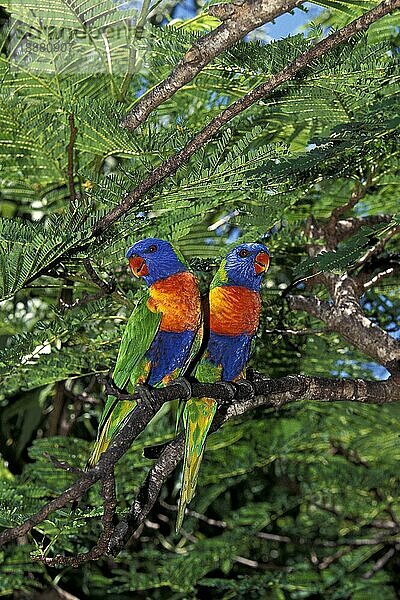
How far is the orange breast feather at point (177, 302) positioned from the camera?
0.67 metres

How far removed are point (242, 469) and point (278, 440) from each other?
0.10m

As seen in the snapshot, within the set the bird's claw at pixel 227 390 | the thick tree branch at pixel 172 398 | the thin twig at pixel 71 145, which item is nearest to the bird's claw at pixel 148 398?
the thick tree branch at pixel 172 398

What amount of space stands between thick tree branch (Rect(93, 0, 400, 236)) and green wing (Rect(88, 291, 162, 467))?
0.35 feet

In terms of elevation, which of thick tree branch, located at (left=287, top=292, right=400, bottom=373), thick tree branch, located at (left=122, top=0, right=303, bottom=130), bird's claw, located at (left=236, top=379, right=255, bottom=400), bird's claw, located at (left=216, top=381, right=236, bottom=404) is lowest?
thick tree branch, located at (left=287, top=292, right=400, bottom=373)

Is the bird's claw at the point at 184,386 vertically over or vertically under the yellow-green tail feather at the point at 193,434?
over

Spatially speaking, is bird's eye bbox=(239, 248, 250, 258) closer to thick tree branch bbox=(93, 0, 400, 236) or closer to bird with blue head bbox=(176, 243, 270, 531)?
bird with blue head bbox=(176, 243, 270, 531)

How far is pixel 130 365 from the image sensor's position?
2.25 feet

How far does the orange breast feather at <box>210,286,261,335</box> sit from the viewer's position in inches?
28.5

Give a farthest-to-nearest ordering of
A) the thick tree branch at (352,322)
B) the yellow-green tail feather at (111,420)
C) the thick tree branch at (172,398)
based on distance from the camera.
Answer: the thick tree branch at (352,322), the yellow-green tail feather at (111,420), the thick tree branch at (172,398)

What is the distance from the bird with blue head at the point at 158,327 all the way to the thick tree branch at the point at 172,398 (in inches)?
1.6

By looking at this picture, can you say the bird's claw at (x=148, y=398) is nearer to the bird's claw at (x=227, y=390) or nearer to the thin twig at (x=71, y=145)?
the bird's claw at (x=227, y=390)

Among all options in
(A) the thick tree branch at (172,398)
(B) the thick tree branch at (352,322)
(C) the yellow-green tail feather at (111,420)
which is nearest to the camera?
(A) the thick tree branch at (172,398)

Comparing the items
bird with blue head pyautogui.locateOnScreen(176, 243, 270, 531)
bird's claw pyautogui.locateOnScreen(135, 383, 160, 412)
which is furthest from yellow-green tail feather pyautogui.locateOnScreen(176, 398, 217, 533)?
bird's claw pyautogui.locateOnScreen(135, 383, 160, 412)

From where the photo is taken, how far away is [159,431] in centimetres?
123
